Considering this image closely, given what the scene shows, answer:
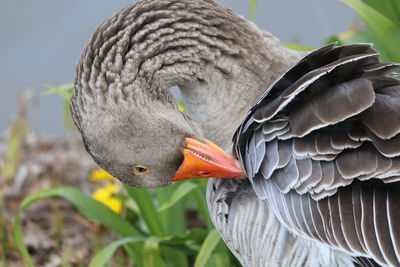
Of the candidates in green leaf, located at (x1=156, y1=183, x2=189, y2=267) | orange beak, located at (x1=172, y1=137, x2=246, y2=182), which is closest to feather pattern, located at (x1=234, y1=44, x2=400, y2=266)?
orange beak, located at (x1=172, y1=137, x2=246, y2=182)

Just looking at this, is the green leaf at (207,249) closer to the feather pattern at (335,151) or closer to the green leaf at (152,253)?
the green leaf at (152,253)

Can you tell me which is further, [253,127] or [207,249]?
[207,249]

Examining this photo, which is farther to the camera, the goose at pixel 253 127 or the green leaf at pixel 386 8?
the green leaf at pixel 386 8

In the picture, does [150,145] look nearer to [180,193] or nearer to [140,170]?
[140,170]

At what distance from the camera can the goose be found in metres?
2.66

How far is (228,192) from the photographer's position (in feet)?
11.0

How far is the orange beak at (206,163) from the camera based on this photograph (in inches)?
130

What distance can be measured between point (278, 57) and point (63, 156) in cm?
402

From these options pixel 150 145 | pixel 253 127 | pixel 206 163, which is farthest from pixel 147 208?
pixel 253 127

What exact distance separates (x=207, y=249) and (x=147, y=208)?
70 cm

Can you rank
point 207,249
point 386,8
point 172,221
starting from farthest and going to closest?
point 172,221
point 386,8
point 207,249

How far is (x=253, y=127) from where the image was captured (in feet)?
10.0

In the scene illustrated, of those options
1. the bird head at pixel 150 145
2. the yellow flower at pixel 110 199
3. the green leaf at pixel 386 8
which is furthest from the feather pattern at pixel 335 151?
the yellow flower at pixel 110 199

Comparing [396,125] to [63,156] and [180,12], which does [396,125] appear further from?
[63,156]
